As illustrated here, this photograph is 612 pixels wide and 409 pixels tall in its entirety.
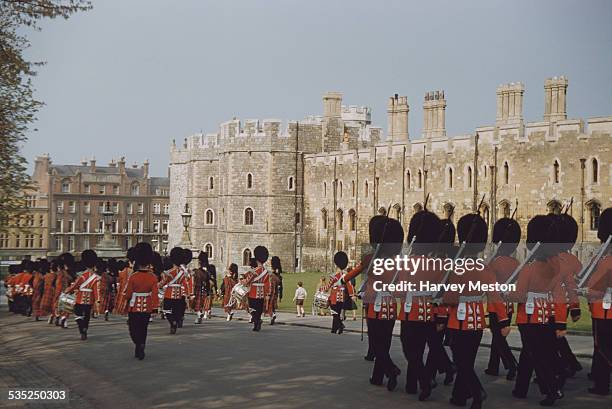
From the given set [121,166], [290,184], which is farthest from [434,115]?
[121,166]

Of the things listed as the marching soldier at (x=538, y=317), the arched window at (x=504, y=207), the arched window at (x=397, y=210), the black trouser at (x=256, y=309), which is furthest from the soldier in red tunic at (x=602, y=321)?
the arched window at (x=397, y=210)

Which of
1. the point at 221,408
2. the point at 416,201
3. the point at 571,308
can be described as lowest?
the point at 221,408

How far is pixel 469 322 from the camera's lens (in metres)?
12.8

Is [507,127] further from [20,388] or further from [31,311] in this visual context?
[20,388]

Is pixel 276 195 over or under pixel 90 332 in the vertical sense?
over

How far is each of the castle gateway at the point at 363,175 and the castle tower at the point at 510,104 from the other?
0.05 meters

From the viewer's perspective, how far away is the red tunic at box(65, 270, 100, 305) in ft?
67.1

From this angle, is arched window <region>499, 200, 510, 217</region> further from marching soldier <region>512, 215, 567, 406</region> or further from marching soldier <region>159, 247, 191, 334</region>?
marching soldier <region>512, 215, 567, 406</region>

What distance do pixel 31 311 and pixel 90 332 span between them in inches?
287

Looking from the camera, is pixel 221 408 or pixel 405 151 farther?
pixel 405 151

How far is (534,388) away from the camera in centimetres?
1392

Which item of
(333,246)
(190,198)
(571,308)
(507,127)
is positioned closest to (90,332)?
(571,308)

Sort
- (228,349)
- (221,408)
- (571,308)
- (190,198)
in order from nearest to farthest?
(221,408) → (571,308) → (228,349) → (190,198)

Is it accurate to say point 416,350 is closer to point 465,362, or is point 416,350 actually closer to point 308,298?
point 465,362
